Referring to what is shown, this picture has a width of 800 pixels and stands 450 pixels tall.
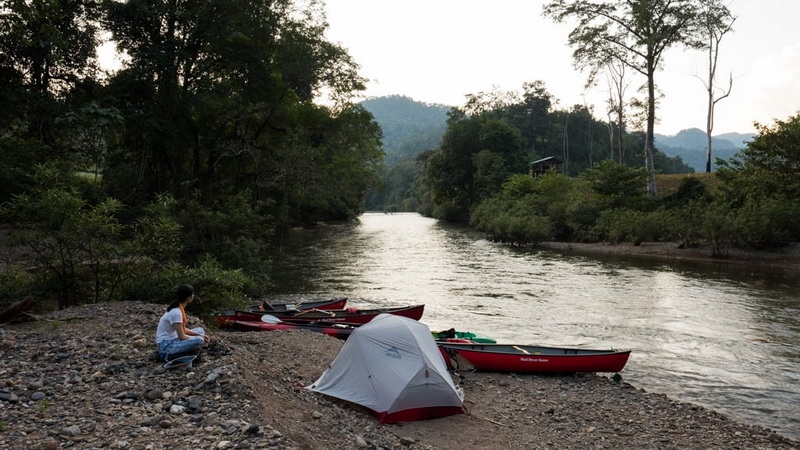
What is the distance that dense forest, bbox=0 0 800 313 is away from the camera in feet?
45.6

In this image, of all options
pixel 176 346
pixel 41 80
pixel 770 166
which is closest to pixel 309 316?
pixel 176 346

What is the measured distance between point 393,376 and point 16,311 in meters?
8.18

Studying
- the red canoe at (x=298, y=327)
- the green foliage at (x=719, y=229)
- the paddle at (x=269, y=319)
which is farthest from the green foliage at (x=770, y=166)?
the paddle at (x=269, y=319)

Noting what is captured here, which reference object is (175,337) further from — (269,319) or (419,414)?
(269,319)

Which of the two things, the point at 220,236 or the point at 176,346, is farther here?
the point at 220,236

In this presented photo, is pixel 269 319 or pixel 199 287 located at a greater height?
pixel 199 287

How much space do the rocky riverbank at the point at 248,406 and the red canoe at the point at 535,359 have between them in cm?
24

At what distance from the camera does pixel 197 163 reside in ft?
100.0

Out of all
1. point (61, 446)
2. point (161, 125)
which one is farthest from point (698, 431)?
point (161, 125)

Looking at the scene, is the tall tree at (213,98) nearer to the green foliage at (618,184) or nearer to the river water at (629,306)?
the river water at (629,306)

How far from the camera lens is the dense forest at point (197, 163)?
547 inches

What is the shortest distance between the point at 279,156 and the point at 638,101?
39.4 m

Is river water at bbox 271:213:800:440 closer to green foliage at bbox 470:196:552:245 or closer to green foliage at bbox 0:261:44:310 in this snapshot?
green foliage at bbox 470:196:552:245

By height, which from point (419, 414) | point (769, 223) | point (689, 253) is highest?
point (769, 223)
